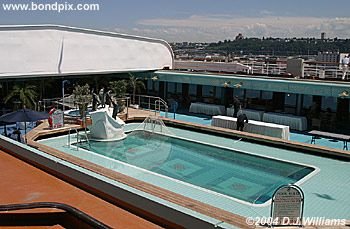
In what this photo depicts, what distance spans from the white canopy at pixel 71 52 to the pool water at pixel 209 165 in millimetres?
6009

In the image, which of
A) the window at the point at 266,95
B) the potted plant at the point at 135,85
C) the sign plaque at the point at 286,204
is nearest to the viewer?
the sign plaque at the point at 286,204

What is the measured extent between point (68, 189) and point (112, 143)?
8.21 metres

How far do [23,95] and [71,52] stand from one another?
3259 millimetres

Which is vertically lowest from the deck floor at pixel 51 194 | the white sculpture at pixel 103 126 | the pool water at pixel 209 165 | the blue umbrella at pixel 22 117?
the pool water at pixel 209 165

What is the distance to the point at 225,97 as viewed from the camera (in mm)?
20641

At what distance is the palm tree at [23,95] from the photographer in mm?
17125

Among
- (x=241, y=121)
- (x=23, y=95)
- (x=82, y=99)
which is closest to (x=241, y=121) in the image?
(x=241, y=121)

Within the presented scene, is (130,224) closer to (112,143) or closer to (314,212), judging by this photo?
(314,212)

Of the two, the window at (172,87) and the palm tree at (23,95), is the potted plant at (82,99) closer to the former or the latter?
the palm tree at (23,95)

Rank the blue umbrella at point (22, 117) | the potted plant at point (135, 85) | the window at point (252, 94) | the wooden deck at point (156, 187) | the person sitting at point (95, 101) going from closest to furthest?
the wooden deck at point (156, 187), the blue umbrella at point (22, 117), the person sitting at point (95, 101), the window at point (252, 94), the potted plant at point (135, 85)

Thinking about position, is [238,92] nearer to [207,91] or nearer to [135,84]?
[207,91]

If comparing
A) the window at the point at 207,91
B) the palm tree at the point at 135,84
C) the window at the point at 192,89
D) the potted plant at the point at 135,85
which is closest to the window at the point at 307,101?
the window at the point at 207,91

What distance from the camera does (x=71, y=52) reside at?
62.0 feet

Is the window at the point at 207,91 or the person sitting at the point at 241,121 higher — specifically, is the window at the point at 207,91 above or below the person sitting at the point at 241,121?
above
